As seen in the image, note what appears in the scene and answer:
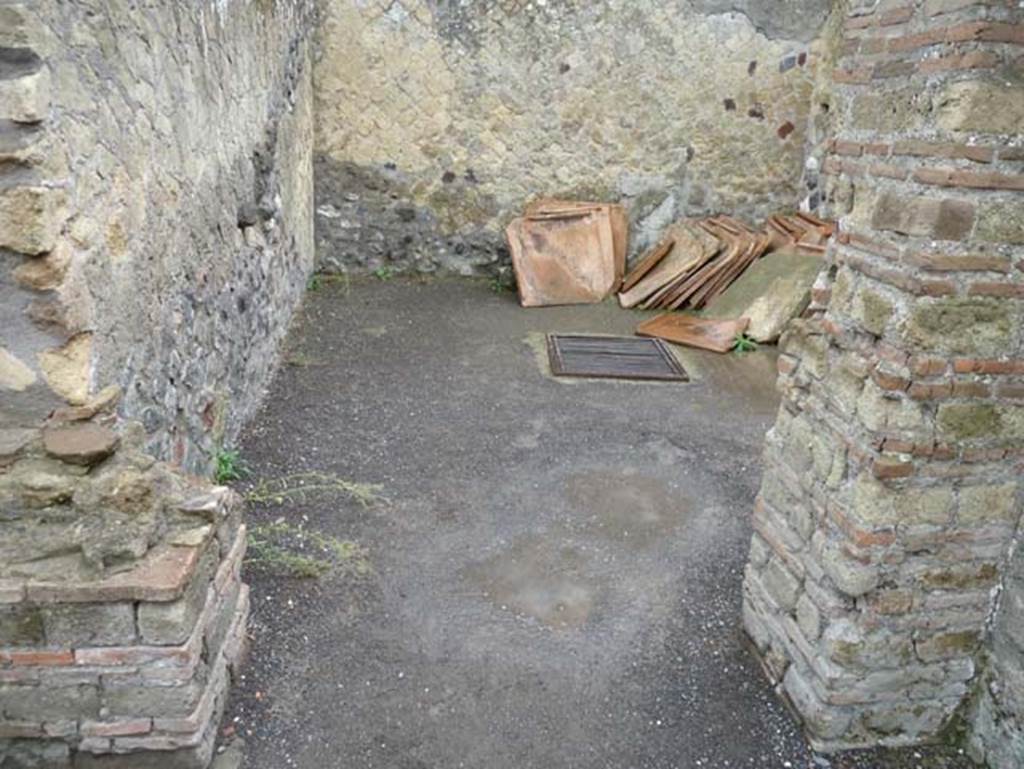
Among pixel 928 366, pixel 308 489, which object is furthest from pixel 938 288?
pixel 308 489

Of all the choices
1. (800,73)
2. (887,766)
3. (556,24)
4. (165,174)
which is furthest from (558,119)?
(887,766)

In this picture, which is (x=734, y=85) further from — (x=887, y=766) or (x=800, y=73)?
(x=887, y=766)

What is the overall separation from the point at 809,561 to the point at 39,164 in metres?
2.49

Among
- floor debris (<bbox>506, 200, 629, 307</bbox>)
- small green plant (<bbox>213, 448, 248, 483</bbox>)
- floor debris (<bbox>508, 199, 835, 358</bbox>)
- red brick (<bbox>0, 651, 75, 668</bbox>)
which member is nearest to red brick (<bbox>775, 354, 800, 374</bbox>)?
red brick (<bbox>0, 651, 75, 668</bbox>)

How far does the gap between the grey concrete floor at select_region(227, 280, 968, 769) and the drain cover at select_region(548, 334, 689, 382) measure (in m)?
0.16

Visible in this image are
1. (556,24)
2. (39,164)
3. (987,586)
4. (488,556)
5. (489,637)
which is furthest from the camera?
(556,24)

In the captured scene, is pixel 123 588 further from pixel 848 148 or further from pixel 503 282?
pixel 503 282

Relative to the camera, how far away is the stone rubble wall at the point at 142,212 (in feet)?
6.48

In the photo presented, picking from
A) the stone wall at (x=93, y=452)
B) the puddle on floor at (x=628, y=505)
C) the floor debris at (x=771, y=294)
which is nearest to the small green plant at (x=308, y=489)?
the stone wall at (x=93, y=452)

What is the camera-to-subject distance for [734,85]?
685 centimetres

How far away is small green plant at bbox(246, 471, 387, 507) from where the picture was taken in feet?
11.6

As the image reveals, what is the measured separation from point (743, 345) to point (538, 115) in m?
2.74

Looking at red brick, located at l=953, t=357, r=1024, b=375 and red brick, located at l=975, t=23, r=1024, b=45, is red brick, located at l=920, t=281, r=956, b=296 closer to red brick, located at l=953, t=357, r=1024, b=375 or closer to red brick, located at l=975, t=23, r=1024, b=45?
red brick, located at l=953, t=357, r=1024, b=375

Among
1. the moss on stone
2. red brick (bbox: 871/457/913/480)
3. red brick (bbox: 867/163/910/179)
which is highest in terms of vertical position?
red brick (bbox: 867/163/910/179)
